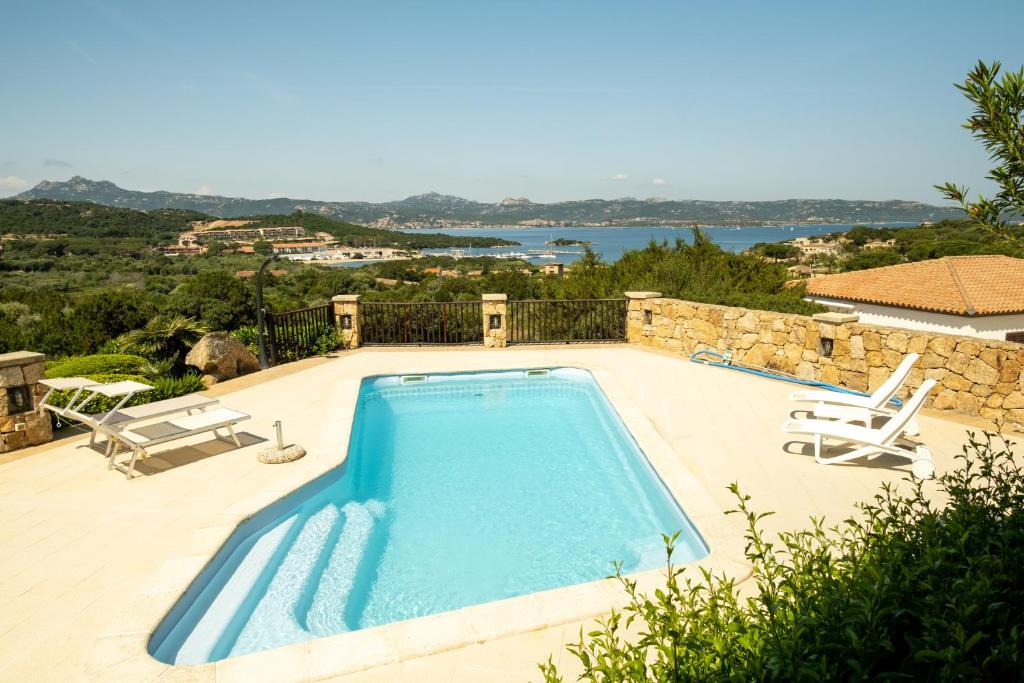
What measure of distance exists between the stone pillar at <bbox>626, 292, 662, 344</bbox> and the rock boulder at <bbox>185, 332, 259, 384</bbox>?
25.6 feet

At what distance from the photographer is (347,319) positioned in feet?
39.4

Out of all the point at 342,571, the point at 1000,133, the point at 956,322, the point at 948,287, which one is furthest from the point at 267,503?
the point at 948,287

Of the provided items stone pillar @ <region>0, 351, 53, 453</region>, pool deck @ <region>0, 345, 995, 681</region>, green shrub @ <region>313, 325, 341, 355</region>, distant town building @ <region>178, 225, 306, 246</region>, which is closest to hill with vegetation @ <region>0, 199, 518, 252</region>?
distant town building @ <region>178, 225, 306, 246</region>

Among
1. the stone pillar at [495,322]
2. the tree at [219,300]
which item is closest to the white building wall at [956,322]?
the stone pillar at [495,322]

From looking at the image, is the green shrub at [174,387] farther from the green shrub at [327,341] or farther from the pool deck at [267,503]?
the green shrub at [327,341]

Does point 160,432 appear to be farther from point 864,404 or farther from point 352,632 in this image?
point 864,404

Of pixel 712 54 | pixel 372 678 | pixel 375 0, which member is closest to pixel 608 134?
pixel 712 54

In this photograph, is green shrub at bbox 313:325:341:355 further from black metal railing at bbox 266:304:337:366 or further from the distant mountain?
the distant mountain

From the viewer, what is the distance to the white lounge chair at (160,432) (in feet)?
18.6

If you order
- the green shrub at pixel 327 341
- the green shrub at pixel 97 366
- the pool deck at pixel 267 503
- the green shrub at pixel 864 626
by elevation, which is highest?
the green shrub at pixel 864 626

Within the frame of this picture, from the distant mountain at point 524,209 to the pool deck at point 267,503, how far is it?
71.0 meters

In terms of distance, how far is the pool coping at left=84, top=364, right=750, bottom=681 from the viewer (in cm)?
310

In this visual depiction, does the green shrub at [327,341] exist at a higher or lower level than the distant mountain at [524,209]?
lower

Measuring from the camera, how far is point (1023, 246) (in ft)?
7.86
